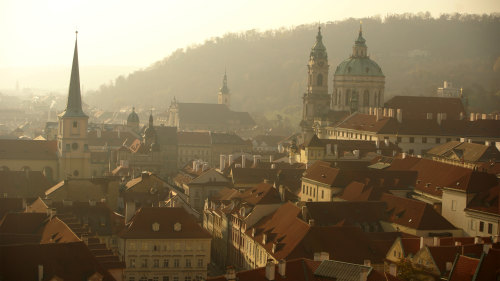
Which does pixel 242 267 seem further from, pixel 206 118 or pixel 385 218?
pixel 206 118

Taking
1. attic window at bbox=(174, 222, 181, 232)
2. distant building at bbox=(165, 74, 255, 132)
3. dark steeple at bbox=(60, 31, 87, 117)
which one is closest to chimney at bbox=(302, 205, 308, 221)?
attic window at bbox=(174, 222, 181, 232)

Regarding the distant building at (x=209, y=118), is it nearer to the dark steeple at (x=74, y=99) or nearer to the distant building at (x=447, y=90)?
the distant building at (x=447, y=90)

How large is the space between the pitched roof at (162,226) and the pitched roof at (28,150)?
41556 millimetres

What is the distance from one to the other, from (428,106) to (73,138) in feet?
150

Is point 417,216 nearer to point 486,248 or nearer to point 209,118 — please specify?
point 486,248

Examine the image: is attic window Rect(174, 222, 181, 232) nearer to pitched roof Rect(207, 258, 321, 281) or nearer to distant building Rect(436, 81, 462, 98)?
pitched roof Rect(207, 258, 321, 281)

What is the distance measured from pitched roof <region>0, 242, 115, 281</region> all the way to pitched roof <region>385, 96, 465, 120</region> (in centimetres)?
7576

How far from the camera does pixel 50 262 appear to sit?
128 ft

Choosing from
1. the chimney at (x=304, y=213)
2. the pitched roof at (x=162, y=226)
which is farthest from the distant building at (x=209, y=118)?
the pitched roof at (x=162, y=226)

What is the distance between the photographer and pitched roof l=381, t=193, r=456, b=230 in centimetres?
5394

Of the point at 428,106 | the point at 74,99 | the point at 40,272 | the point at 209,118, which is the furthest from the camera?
the point at 209,118

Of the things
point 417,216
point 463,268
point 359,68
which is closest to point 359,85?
point 359,68

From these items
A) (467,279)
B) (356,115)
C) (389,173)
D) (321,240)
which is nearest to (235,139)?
Result: (356,115)

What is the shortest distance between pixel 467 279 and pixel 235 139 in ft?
324
